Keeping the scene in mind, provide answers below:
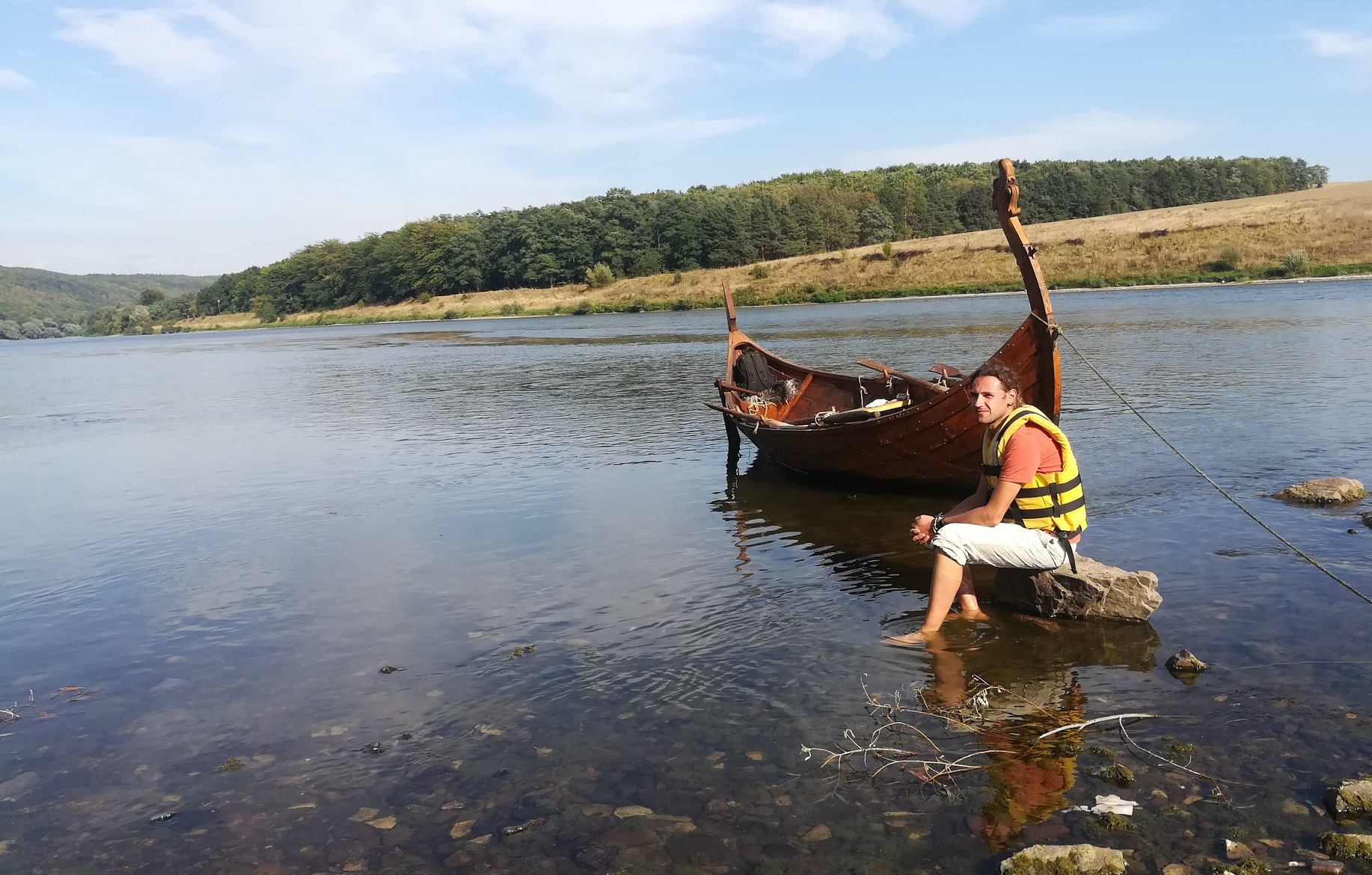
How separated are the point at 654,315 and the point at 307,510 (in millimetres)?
65473

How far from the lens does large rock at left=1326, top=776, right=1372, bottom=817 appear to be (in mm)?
4566

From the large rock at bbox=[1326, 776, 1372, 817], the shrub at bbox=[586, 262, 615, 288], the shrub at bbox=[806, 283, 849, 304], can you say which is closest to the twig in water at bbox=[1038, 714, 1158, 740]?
the large rock at bbox=[1326, 776, 1372, 817]

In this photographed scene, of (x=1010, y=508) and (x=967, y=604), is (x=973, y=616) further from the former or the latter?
(x=1010, y=508)

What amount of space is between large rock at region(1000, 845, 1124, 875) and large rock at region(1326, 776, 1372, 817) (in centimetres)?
120

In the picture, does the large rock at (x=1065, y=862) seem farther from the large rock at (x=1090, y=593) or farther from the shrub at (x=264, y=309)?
the shrub at (x=264, y=309)

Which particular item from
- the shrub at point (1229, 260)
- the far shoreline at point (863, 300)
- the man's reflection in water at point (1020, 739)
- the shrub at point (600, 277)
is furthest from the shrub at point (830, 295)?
the man's reflection in water at point (1020, 739)

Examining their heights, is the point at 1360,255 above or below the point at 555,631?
above

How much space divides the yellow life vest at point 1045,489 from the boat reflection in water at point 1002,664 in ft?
2.88

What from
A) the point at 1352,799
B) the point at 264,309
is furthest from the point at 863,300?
the point at 264,309

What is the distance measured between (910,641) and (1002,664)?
73 centimetres

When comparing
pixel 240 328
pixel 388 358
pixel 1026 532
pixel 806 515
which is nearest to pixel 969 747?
pixel 1026 532

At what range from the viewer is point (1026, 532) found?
6938mm

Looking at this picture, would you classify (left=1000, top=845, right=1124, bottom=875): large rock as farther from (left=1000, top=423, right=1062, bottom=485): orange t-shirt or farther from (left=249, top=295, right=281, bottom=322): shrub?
(left=249, top=295, right=281, bottom=322): shrub

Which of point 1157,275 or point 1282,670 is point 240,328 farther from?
point 1282,670
